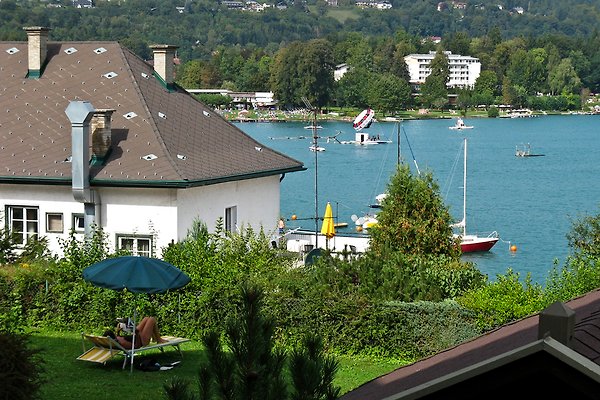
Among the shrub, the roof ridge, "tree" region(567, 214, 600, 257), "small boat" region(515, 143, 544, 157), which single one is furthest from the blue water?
the shrub

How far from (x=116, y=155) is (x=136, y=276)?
9513 millimetres

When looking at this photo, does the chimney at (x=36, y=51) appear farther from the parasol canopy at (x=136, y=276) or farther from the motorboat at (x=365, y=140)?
the motorboat at (x=365, y=140)

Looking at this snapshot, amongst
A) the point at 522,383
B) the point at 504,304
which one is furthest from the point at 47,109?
the point at 522,383

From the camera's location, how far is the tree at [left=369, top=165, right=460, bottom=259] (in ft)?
85.1

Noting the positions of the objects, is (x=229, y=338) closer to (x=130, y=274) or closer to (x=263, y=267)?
(x=130, y=274)

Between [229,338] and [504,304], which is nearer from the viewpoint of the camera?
[229,338]

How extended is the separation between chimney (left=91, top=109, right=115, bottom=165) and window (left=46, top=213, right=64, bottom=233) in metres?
1.43

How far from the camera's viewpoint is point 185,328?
19.9 meters

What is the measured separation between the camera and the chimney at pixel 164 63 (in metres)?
30.3

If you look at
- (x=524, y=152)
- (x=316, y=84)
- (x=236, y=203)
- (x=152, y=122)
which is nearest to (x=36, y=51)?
(x=152, y=122)

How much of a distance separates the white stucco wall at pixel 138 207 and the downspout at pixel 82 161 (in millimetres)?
214

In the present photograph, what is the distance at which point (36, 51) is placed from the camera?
29.7 meters

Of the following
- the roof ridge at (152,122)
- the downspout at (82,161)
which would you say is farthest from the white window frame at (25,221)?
the roof ridge at (152,122)

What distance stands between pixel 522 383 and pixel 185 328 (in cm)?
1590
